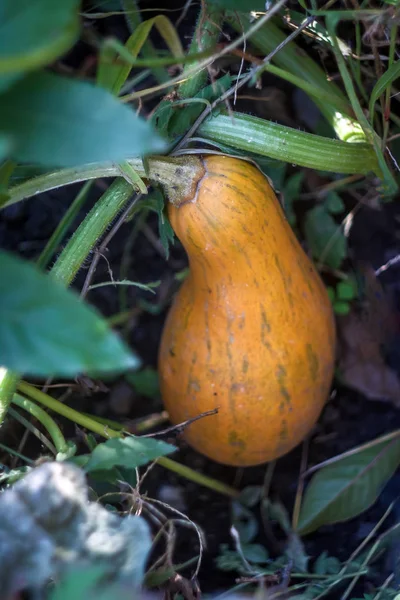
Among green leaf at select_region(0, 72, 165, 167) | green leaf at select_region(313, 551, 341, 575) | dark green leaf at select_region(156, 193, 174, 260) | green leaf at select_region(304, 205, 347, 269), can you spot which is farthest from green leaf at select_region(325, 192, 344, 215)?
green leaf at select_region(0, 72, 165, 167)

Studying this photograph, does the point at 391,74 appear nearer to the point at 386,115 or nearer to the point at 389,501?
the point at 386,115

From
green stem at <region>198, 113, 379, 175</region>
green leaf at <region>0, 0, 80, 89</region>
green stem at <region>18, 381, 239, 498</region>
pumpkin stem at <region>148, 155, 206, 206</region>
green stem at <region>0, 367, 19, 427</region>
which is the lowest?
green stem at <region>18, 381, 239, 498</region>

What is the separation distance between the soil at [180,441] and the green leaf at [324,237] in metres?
Result: 0.07

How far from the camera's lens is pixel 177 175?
3.24 ft

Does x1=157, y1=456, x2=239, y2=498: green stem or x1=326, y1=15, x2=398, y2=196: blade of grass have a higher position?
x1=326, y1=15, x2=398, y2=196: blade of grass

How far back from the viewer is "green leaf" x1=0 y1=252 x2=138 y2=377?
532mm

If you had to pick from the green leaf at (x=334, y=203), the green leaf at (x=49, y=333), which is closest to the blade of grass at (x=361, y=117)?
the green leaf at (x=334, y=203)

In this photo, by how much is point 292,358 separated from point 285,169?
559 mm

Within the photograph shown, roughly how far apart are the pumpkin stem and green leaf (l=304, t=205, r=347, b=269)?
61 centimetres

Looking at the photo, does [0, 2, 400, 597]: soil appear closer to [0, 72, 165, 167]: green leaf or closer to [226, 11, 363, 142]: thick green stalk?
[226, 11, 363, 142]: thick green stalk

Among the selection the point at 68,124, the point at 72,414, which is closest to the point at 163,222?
the point at 72,414

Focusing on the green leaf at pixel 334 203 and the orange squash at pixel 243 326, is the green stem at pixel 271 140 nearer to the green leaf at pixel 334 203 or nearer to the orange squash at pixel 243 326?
the orange squash at pixel 243 326

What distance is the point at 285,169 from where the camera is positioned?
5.06 feet

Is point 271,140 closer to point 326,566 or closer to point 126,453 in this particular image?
point 126,453
